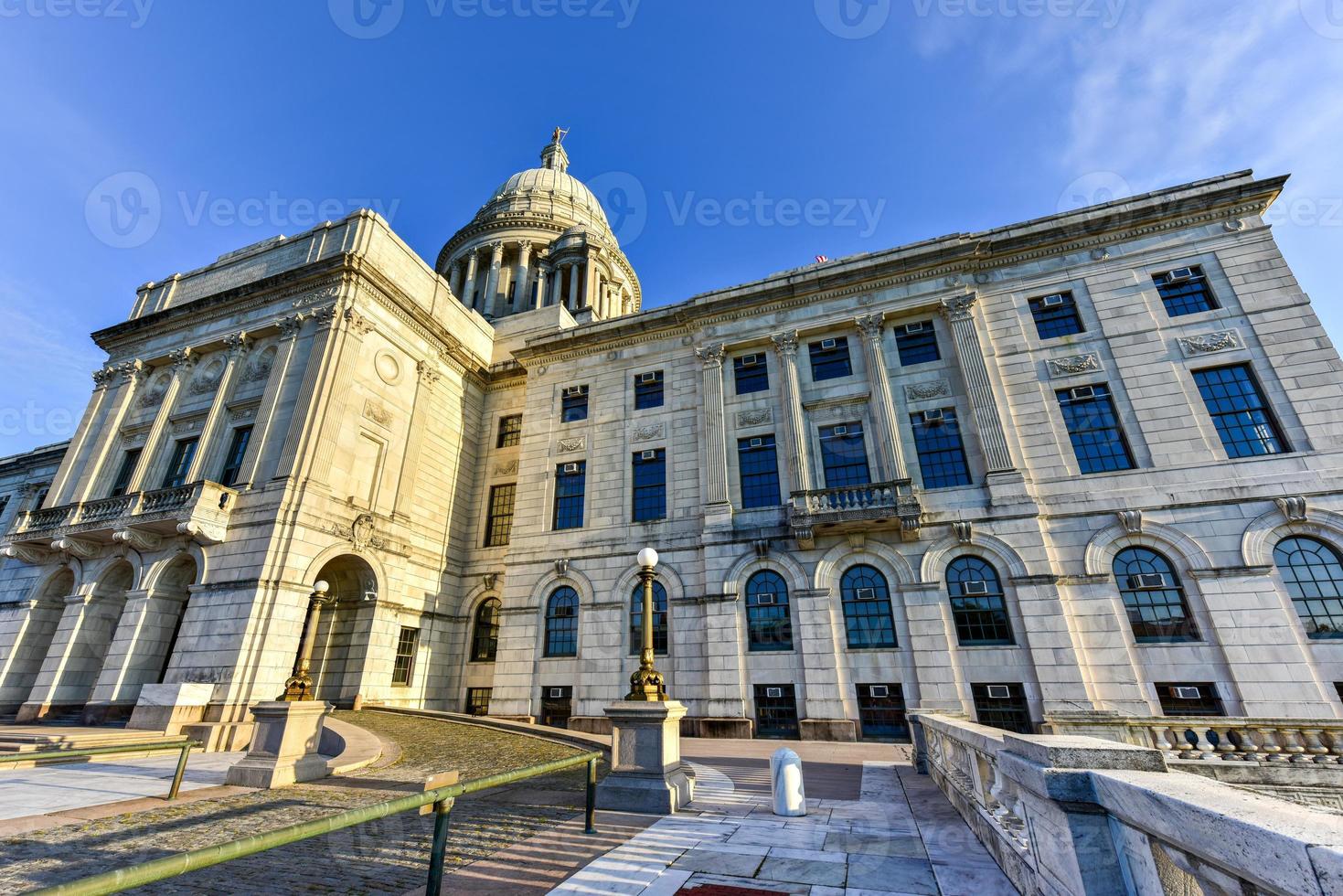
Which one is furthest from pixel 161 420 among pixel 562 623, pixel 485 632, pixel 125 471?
pixel 562 623

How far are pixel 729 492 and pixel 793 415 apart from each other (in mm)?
3883

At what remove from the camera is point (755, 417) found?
76.3ft

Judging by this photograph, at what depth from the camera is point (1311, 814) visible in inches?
98.1

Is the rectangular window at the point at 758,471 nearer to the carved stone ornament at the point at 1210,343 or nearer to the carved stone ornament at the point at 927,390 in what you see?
the carved stone ornament at the point at 927,390

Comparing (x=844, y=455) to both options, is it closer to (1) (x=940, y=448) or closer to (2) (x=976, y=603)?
(1) (x=940, y=448)

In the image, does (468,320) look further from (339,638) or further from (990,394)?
(990,394)

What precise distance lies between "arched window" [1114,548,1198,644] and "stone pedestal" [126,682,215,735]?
92.9ft

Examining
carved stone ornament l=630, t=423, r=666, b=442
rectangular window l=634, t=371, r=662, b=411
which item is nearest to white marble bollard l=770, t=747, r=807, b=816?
carved stone ornament l=630, t=423, r=666, b=442

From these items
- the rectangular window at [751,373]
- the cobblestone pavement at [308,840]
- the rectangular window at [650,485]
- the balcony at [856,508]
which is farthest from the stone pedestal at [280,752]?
the rectangular window at [751,373]

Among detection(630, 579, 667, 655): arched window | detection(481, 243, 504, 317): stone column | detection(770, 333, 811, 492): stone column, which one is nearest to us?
detection(630, 579, 667, 655): arched window

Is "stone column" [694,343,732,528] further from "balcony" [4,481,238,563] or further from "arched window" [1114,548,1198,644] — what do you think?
"balcony" [4,481,238,563]

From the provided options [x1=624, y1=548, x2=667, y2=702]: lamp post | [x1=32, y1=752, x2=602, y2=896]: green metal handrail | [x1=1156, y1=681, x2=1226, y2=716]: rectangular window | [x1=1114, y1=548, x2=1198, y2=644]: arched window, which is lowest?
[x1=32, y1=752, x2=602, y2=896]: green metal handrail

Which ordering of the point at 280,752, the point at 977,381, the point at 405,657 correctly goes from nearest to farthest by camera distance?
the point at 280,752 → the point at 977,381 → the point at 405,657

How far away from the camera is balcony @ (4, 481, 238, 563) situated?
20609 millimetres
